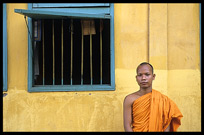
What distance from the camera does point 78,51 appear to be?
5195 mm

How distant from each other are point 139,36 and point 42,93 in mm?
1726

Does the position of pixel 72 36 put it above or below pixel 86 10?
below

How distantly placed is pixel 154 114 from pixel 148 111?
84mm

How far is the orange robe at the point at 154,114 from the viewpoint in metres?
3.43

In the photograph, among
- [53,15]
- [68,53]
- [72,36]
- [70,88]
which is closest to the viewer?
[53,15]

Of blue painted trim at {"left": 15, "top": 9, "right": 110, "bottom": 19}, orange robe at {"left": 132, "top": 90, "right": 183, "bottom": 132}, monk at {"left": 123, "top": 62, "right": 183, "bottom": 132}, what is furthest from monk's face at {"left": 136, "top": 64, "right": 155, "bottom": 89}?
blue painted trim at {"left": 15, "top": 9, "right": 110, "bottom": 19}

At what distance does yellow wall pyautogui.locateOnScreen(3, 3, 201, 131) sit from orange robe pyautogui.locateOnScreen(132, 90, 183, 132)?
1.03 meters

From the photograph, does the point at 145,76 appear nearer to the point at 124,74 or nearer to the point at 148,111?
the point at 148,111

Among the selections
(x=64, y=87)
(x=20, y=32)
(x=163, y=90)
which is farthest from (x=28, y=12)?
(x=163, y=90)

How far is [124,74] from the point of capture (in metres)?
4.55

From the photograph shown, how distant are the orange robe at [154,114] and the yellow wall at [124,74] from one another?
40.6 inches

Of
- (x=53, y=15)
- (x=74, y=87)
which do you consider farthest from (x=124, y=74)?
(x=53, y=15)

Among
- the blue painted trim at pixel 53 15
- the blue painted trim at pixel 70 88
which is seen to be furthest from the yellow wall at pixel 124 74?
the blue painted trim at pixel 53 15

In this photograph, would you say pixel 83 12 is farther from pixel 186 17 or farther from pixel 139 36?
pixel 186 17
